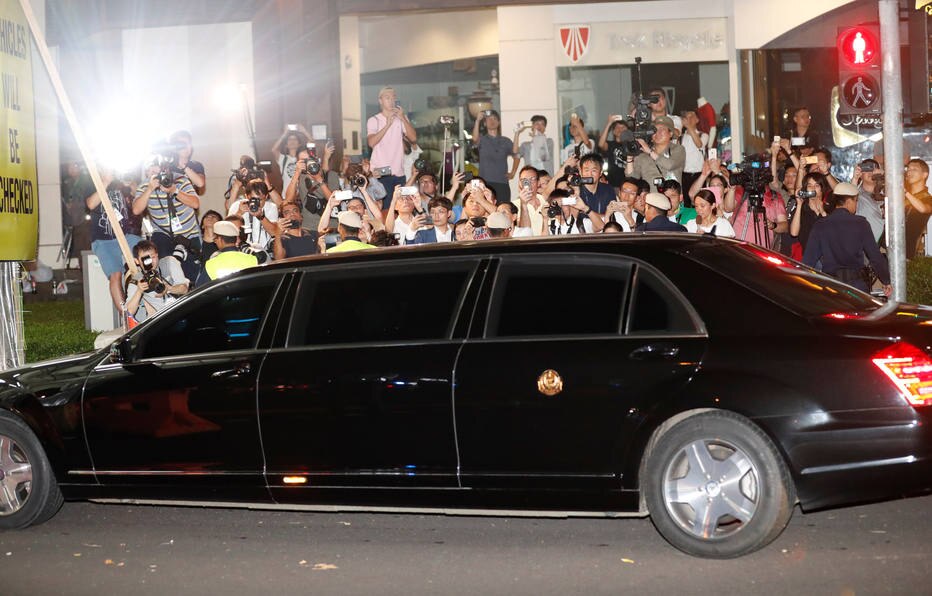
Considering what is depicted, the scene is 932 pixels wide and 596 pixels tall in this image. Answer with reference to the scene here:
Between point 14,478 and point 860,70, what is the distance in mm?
7087

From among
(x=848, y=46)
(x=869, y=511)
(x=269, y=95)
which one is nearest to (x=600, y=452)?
(x=869, y=511)

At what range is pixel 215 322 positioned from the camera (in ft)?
24.2

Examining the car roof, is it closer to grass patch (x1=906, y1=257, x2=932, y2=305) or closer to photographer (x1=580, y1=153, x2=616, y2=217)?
grass patch (x1=906, y1=257, x2=932, y2=305)

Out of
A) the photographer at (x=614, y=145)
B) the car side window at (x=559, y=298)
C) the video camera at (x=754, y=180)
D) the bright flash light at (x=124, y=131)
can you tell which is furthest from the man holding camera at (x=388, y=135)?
the car side window at (x=559, y=298)

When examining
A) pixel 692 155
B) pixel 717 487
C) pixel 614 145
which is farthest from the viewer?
pixel 614 145

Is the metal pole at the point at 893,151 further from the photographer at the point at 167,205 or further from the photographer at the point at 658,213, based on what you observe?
the photographer at the point at 167,205

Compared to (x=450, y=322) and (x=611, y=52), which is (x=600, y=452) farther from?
(x=611, y=52)

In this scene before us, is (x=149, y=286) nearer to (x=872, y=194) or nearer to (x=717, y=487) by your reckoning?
(x=872, y=194)

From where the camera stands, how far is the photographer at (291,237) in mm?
13312

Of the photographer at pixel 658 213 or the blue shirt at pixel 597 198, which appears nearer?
the photographer at pixel 658 213

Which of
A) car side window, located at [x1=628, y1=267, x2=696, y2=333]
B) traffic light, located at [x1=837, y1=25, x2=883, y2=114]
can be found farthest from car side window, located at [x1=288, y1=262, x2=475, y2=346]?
traffic light, located at [x1=837, y1=25, x2=883, y2=114]

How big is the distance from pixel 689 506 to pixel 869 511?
1.39 meters

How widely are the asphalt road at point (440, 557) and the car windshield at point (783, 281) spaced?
1.13m

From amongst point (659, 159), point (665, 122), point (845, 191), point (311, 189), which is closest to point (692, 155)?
point (665, 122)
